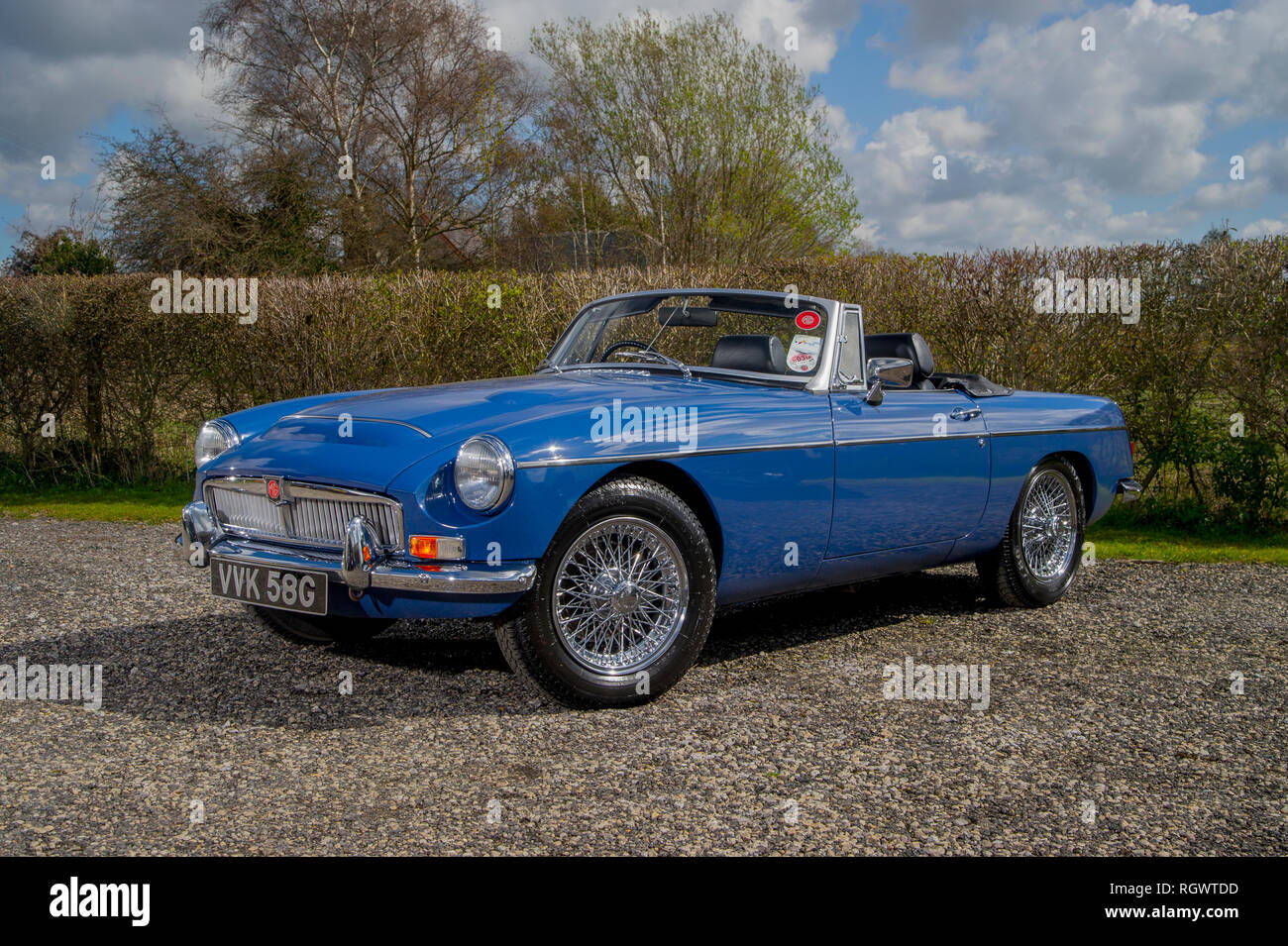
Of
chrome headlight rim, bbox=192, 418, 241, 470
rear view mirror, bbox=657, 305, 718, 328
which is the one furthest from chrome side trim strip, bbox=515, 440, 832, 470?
chrome headlight rim, bbox=192, 418, 241, 470

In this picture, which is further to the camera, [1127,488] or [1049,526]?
[1127,488]

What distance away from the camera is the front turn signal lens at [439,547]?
3686 millimetres

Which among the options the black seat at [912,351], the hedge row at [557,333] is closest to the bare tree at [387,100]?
the hedge row at [557,333]

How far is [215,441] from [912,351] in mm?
3407

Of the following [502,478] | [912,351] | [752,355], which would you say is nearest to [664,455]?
[502,478]

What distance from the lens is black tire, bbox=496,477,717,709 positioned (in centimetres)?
385

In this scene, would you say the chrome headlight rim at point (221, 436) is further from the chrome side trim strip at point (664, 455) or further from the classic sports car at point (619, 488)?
the chrome side trim strip at point (664, 455)

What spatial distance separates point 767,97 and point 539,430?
17737mm

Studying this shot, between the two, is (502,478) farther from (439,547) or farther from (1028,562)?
(1028,562)

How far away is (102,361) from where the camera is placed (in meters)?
11.7

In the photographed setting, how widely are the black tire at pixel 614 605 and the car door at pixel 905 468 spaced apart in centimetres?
80

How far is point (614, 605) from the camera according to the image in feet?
13.2

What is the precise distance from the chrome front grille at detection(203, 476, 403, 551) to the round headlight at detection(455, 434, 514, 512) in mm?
245
